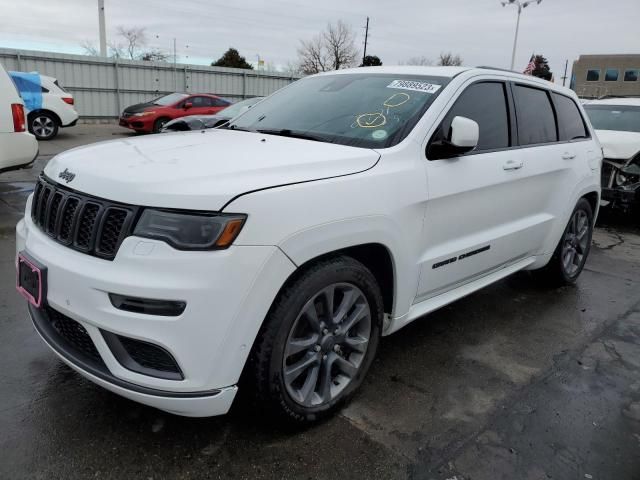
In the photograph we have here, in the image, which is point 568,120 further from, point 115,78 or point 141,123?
point 115,78

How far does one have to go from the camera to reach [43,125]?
1394cm

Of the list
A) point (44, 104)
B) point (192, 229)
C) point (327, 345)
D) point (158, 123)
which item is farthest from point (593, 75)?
point (192, 229)

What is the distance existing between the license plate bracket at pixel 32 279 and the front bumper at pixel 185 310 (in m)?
0.06

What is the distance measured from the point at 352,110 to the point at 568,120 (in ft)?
7.64

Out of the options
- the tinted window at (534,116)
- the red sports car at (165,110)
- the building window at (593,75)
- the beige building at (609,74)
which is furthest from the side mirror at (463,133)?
the building window at (593,75)

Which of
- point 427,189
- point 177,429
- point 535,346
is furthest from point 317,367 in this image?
point 535,346

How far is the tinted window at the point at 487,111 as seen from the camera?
327cm

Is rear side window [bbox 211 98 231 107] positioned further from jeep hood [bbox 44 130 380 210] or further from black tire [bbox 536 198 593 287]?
jeep hood [bbox 44 130 380 210]

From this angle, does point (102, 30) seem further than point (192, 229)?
Yes

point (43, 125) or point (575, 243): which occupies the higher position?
point (43, 125)

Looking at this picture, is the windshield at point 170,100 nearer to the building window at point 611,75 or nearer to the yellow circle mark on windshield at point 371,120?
the yellow circle mark on windshield at point 371,120

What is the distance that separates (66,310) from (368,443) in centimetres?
148

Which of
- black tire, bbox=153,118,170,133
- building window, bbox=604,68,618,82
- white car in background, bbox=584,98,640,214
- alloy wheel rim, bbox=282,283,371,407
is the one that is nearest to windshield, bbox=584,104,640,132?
white car in background, bbox=584,98,640,214

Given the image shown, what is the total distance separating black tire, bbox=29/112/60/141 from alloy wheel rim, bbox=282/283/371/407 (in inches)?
538
